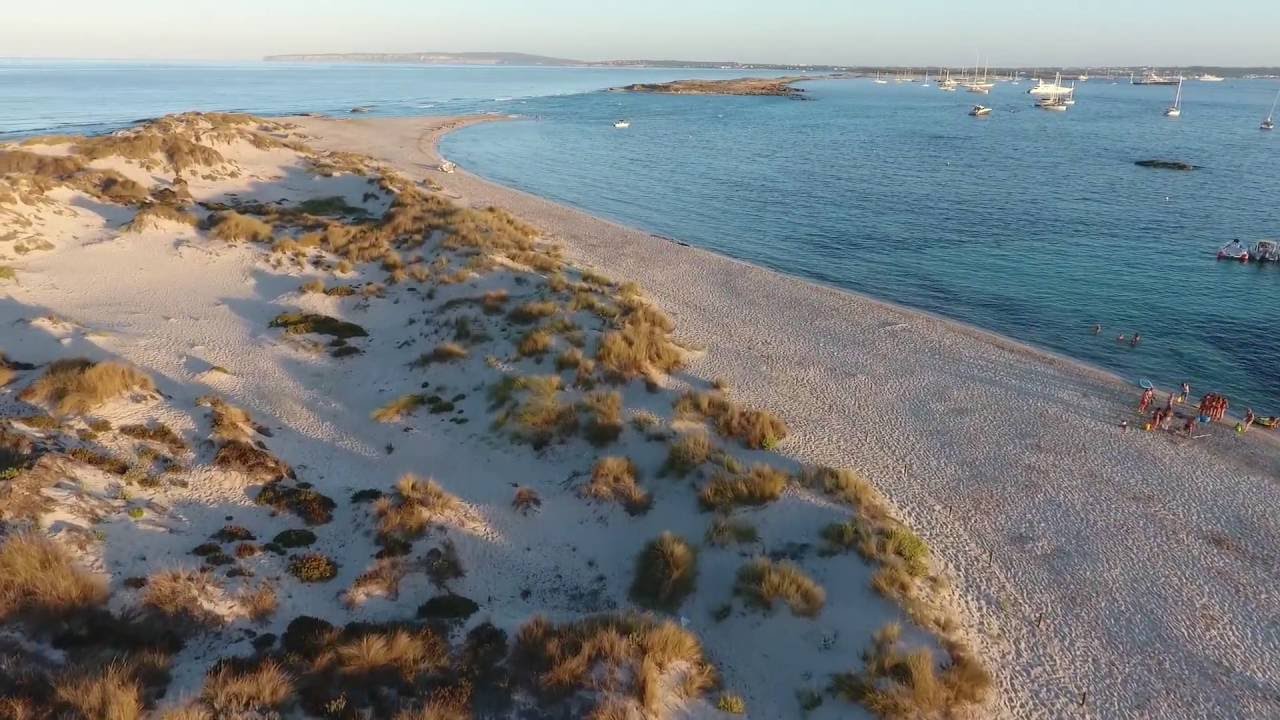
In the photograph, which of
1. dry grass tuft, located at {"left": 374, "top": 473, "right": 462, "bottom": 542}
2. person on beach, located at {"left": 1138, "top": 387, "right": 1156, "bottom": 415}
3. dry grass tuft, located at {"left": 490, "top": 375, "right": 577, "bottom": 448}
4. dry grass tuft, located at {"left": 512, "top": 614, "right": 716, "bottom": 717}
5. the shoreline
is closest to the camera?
dry grass tuft, located at {"left": 512, "top": 614, "right": 716, "bottom": 717}

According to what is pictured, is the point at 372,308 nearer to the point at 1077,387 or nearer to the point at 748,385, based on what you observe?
the point at 748,385

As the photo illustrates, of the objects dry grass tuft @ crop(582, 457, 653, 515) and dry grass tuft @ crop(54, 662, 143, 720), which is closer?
dry grass tuft @ crop(54, 662, 143, 720)

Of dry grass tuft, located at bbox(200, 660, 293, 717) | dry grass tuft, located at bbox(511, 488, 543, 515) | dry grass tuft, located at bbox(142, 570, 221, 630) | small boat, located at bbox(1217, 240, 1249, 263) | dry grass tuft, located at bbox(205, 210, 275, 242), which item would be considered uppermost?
dry grass tuft, located at bbox(205, 210, 275, 242)

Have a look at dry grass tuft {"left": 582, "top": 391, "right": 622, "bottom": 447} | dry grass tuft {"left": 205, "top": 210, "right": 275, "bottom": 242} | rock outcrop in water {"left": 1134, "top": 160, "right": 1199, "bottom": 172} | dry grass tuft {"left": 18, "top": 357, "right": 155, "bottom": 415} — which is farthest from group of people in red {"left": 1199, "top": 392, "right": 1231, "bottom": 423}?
rock outcrop in water {"left": 1134, "top": 160, "right": 1199, "bottom": 172}

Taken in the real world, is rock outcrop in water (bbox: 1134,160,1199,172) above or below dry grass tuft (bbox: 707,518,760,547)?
above

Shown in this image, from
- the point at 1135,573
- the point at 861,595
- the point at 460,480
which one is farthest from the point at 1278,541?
the point at 460,480

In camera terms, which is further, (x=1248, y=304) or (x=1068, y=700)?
(x=1248, y=304)

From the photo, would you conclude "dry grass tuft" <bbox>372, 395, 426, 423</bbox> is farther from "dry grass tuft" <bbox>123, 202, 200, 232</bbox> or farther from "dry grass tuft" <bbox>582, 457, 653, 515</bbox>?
"dry grass tuft" <bbox>123, 202, 200, 232</bbox>
